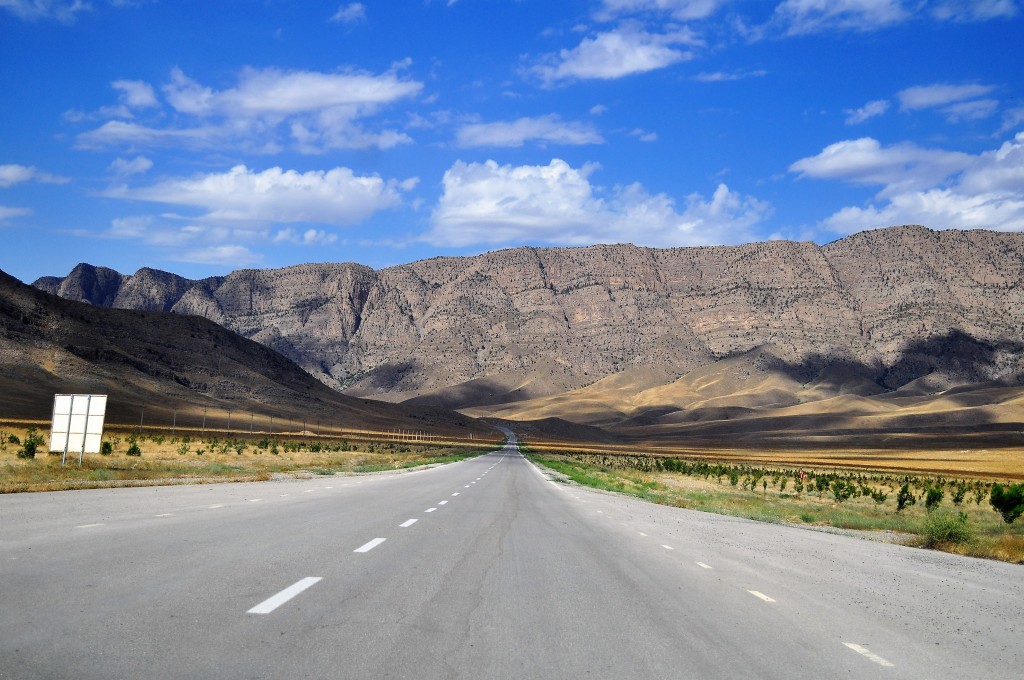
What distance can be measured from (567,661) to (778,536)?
1303cm

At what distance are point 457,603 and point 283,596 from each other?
5.24ft

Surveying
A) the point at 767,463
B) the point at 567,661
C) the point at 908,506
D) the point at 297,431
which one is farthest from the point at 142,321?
the point at 567,661

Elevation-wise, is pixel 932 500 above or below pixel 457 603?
below

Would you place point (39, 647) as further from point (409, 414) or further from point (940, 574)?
point (409, 414)

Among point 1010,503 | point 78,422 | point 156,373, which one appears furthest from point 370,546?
point 156,373

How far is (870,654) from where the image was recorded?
24.1 feet

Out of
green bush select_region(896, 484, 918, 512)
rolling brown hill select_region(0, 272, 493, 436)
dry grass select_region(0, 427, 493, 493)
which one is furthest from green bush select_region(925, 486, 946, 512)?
rolling brown hill select_region(0, 272, 493, 436)

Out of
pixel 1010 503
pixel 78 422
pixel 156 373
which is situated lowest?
pixel 1010 503

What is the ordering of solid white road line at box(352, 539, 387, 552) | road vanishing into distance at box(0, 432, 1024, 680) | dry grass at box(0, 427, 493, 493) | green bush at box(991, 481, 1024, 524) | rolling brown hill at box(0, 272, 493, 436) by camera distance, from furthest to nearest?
rolling brown hill at box(0, 272, 493, 436), green bush at box(991, 481, 1024, 524), dry grass at box(0, 427, 493, 493), solid white road line at box(352, 539, 387, 552), road vanishing into distance at box(0, 432, 1024, 680)

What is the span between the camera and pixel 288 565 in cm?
1001

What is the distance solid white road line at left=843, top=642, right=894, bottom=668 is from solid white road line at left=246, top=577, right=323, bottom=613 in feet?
16.0

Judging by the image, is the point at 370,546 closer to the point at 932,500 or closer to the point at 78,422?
the point at 78,422

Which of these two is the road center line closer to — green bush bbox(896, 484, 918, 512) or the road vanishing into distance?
the road vanishing into distance

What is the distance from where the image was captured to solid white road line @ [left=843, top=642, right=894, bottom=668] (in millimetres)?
7021
